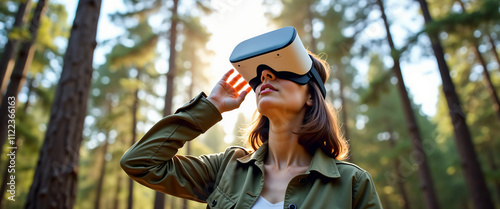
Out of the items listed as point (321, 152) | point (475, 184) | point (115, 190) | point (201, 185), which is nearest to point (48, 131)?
point (201, 185)

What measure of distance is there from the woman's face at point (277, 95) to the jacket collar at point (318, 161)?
0.92ft

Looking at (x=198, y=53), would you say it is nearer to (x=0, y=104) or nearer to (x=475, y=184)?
(x=0, y=104)

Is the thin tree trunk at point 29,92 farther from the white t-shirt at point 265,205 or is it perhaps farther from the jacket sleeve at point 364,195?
the jacket sleeve at point 364,195

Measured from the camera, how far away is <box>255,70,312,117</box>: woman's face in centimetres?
197

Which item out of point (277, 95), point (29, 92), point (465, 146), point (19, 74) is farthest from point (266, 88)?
point (29, 92)

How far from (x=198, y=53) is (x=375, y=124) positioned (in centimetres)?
1060

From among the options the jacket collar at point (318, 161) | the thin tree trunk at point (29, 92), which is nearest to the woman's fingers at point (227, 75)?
the jacket collar at point (318, 161)

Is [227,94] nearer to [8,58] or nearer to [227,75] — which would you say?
[227,75]

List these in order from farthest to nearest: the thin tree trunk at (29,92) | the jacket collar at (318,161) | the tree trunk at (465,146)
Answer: the thin tree trunk at (29,92) → the tree trunk at (465,146) → the jacket collar at (318,161)

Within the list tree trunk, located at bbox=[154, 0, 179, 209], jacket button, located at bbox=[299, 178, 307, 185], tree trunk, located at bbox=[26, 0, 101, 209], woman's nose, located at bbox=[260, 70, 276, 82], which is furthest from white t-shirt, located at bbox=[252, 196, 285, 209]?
tree trunk, located at bbox=[154, 0, 179, 209]

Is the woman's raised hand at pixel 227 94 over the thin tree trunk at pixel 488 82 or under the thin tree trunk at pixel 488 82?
under

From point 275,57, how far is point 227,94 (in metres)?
0.46

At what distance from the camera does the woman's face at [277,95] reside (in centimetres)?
197

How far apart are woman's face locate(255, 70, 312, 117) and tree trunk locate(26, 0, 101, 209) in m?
2.97
